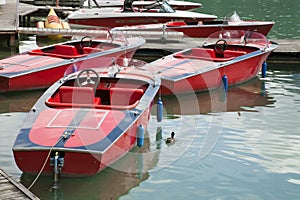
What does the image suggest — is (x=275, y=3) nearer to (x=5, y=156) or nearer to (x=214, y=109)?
(x=214, y=109)

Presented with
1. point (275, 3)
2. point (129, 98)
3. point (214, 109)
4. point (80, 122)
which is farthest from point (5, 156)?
point (275, 3)

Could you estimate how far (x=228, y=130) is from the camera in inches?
379

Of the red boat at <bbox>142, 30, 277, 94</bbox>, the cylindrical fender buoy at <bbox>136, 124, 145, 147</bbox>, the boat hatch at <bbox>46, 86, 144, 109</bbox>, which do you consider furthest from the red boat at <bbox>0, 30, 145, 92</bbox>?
the cylindrical fender buoy at <bbox>136, 124, 145, 147</bbox>

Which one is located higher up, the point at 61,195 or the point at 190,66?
the point at 190,66

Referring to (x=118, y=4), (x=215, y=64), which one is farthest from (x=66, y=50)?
(x=118, y=4)

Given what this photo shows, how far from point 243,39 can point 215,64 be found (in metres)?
2.21

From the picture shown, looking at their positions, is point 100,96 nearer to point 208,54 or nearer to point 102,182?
point 102,182

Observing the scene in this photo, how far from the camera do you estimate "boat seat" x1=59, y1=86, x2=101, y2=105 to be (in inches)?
316

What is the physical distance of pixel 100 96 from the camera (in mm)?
9047

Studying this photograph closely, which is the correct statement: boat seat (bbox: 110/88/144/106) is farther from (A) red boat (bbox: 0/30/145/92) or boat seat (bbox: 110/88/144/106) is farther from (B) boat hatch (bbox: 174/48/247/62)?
(B) boat hatch (bbox: 174/48/247/62)

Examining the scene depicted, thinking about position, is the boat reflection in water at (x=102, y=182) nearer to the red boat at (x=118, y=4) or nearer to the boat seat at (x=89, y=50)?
the boat seat at (x=89, y=50)

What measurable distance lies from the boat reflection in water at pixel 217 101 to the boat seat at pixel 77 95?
271 cm

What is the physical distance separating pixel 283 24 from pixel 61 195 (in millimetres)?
22261

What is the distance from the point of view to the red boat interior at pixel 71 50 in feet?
40.3
